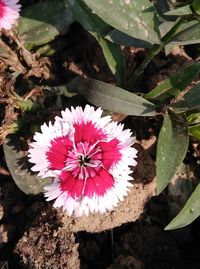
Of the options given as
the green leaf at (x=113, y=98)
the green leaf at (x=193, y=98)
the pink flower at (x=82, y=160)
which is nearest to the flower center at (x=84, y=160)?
the pink flower at (x=82, y=160)

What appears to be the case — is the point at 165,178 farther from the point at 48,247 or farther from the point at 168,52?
the point at 168,52

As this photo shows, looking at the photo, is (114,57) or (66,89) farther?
(66,89)

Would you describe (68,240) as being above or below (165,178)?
below

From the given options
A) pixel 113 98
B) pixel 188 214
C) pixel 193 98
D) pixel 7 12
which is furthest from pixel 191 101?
pixel 7 12

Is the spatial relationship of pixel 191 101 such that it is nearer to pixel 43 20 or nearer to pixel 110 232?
pixel 110 232

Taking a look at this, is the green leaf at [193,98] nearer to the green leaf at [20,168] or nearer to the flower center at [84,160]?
the flower center at [84,160]

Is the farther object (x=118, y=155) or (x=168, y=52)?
(x=168, y=52)

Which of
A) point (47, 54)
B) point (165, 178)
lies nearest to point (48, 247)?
point (165, 178)
